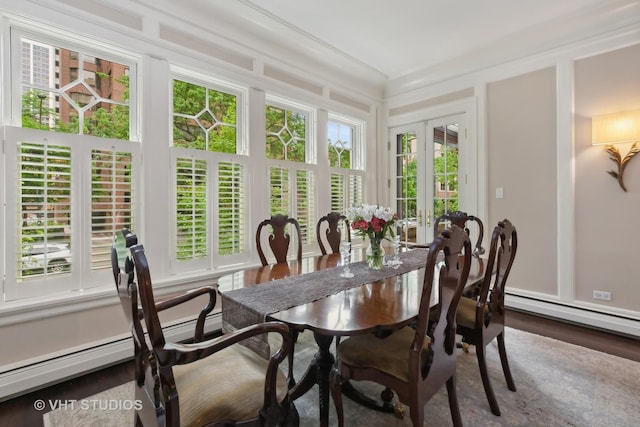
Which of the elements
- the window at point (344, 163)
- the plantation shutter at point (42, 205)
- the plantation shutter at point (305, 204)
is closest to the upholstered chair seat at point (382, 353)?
the plantation shutter at point (42, 205)

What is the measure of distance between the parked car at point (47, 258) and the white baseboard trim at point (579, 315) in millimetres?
4223

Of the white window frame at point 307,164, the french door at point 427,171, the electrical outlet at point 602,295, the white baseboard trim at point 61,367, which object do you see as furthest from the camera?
the french door at point 427,171

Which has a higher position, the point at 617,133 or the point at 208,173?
the point at 617,133

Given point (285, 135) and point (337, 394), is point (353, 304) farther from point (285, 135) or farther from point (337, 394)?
point (285, 135)

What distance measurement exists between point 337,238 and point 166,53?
7.16ft

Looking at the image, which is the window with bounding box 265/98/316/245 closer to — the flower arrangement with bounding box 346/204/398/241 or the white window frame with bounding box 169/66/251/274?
the white window frame with bounding box 169/66/251/274

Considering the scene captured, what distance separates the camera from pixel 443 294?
129 centimetres

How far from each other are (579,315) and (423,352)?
8.94ft

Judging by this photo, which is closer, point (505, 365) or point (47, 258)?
point (505, 365)

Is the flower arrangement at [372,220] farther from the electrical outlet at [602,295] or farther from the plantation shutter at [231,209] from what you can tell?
the electrical outlet at [602,295]

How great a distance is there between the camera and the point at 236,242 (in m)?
3.11

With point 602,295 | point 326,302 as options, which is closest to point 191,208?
point 326,302

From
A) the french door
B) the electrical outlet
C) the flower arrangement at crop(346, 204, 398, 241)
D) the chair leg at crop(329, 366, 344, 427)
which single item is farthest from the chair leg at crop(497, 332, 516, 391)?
the french door

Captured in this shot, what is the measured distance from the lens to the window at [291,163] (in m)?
3.45
